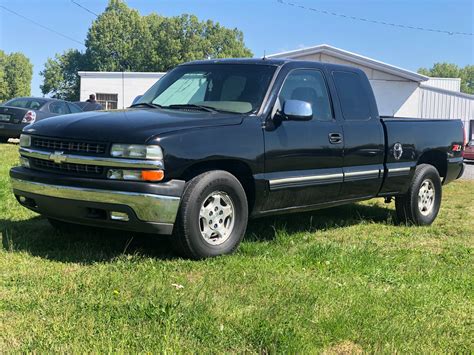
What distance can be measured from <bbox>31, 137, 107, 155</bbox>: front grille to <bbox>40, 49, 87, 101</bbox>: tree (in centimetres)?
8769

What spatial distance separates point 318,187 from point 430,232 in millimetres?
1962

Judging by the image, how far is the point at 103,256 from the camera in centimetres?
475

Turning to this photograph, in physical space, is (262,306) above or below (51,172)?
below

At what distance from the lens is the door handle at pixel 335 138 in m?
5.90

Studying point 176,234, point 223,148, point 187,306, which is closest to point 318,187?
point 223,148

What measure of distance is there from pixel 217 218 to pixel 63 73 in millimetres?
90472

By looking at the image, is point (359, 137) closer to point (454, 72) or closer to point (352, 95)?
point (352, 95)

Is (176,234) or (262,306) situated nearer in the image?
(262,306)

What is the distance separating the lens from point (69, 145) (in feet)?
15.4

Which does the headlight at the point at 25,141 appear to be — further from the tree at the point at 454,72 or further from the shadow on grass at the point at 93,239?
the tree at the point at 454,72

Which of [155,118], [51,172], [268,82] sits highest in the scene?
[268,82]

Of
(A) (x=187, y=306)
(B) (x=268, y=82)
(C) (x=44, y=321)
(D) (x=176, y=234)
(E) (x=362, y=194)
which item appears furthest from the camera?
(E) (x=362, y=194)

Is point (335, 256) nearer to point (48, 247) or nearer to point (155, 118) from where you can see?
point (155, 118)

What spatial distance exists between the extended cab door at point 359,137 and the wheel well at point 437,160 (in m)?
1.30
